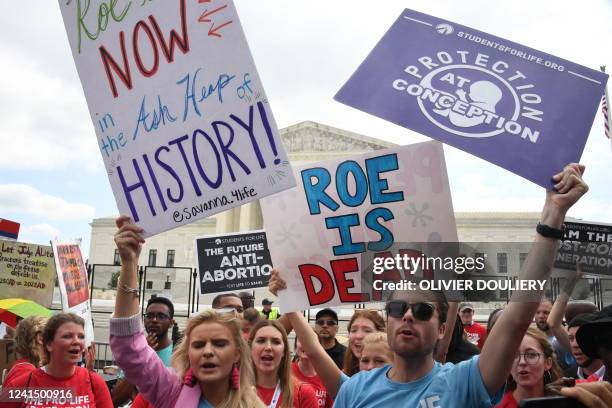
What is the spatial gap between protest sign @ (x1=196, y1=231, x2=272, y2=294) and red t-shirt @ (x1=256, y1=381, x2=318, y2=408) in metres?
4.83

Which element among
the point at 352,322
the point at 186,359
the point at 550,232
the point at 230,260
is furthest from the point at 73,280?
the point at 550,232

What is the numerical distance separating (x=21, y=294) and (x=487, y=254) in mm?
6459

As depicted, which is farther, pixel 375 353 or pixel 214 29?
pixel 375 353

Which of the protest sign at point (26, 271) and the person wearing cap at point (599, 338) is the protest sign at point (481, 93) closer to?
the person wearing cap at point (599, 338)

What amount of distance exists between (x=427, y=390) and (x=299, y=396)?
196cm

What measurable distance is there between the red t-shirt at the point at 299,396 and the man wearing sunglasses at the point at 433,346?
1.50m

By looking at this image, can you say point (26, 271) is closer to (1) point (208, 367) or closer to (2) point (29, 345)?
(2) point (29, 345)

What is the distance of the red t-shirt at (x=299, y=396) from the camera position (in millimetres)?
4020

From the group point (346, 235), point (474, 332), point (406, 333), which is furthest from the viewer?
point (474, 332)

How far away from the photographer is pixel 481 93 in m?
2.95

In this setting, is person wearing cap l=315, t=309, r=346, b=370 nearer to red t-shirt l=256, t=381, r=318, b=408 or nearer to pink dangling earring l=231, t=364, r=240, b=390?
red t-shirt l=256, t=381, r=318, b=408

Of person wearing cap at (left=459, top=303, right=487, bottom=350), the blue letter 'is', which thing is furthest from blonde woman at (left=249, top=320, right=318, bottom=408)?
person wearing cap at (left=459, top=303, right=487, bottom=350)

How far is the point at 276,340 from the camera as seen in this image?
4.15 meters

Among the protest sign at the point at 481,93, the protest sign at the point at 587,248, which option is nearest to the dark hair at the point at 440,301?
the protest sign at the point at 481,93
